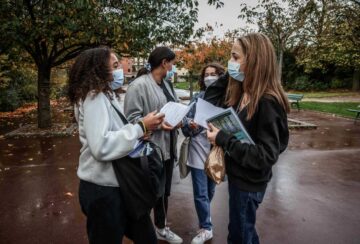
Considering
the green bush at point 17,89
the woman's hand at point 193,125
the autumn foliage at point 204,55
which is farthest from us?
the autumn foliage at point 204,55

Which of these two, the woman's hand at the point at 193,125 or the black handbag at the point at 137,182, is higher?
the woman's hand at the point at 193,125

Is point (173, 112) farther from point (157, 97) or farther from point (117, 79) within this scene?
point (157, 97)

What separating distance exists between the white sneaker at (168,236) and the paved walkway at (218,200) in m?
0.12

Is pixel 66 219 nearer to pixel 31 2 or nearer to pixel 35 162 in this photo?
pixel 35 162

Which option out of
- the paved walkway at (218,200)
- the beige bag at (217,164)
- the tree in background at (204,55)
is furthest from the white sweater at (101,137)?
the tree in background at (204,55)

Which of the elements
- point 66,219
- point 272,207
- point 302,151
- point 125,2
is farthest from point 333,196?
point 125,2

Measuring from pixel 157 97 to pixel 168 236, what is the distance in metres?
1.57

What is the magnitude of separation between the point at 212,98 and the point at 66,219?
2.79 metres

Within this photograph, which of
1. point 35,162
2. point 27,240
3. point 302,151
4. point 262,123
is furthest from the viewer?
point 302,151

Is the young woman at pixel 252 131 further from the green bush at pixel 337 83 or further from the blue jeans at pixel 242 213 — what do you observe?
the green bush at pixel 337 83

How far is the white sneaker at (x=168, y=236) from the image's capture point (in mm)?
3750

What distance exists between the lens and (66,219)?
14.3 feet

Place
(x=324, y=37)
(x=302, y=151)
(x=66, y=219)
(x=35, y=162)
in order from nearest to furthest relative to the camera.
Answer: (x=66, y=219), (x=35, y=162), (x=302, y=151), (x=324, y=37)

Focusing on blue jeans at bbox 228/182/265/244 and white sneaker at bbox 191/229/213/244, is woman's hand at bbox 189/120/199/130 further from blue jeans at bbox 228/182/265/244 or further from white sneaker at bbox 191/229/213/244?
blue jeans at bbox 228/182/265/244
